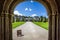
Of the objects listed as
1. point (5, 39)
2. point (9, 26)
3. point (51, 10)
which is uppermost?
point (51, 10)

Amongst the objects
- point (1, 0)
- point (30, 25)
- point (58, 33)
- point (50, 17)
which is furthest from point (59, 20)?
point (30, 25)

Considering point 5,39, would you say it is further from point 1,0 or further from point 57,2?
point 57,2

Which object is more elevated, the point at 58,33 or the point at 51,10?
the point at 51,10

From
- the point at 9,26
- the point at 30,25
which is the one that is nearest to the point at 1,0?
the point at 9,26

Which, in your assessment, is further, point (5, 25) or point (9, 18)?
point (9, 18)

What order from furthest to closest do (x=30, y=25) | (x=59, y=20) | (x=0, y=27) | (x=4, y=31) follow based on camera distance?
1. (x=30, y=25)
2. (x=4, y=31)
3. (x=0, y=27)
4. (x=59, y=20)

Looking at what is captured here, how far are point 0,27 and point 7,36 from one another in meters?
1.72

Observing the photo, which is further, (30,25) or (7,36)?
(30,25)

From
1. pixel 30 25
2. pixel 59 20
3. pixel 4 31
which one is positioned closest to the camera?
pixel 59 20

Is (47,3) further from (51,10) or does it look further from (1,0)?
(1,0)

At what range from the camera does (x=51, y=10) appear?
13.0 metres

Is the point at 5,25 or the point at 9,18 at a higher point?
the point at 9,18

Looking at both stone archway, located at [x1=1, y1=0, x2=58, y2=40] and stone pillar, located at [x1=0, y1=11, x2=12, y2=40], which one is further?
stone archway, located at [x1=1, y1=0, x2=58, y2=40]

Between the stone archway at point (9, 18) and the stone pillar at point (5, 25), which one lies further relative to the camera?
the stone archway at point (9, 18)
